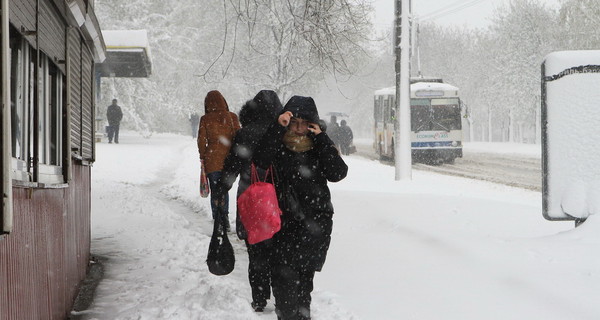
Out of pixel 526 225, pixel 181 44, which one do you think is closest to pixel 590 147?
pixel 526 225

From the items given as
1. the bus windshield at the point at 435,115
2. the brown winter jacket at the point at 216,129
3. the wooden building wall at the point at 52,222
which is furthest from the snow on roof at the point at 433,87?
the wooden building wall at the point at 52,222

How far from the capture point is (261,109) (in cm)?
519

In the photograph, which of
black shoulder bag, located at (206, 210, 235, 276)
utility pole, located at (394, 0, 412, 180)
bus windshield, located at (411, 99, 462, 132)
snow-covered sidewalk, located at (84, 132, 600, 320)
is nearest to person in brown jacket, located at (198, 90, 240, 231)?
snow-covered sidewalk, located at (84, 132, 600, 320)

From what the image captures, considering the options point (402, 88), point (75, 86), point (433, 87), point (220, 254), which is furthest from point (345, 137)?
point (220, 254)

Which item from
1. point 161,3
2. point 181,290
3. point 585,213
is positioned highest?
point 161,3

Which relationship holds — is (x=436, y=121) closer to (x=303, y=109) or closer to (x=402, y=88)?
(x=402, y=88)

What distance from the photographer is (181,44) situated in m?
42.2

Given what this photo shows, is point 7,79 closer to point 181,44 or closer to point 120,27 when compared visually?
point 120,27

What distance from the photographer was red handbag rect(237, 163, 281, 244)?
4133 millimetres

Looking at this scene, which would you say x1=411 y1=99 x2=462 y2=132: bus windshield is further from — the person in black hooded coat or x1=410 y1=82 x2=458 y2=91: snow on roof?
the person in black hooded coat

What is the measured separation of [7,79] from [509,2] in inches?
2306

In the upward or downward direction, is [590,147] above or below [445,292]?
above

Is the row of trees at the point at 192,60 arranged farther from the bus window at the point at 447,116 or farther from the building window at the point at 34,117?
the building window at the point at 34,117

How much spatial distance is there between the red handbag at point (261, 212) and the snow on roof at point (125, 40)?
41.0 ft
